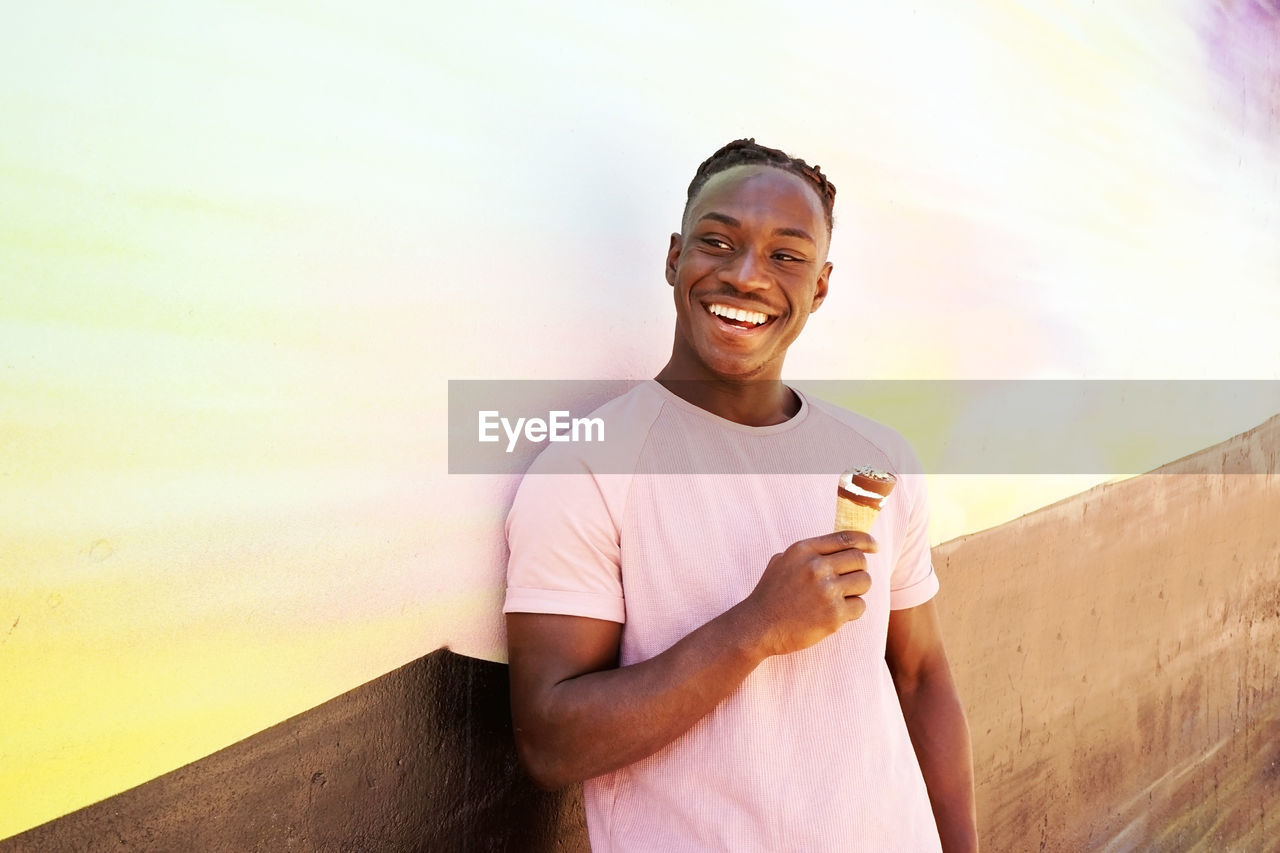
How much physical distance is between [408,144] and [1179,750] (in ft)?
13.2

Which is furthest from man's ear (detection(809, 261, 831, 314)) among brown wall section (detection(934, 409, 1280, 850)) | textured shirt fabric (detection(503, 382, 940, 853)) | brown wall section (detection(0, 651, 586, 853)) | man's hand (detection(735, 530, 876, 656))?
brown wall section (detection(934, 409, 1280, 850))

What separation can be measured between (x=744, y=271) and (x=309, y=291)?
73cm

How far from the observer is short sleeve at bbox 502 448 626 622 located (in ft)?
5.08

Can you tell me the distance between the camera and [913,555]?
6.44 ft

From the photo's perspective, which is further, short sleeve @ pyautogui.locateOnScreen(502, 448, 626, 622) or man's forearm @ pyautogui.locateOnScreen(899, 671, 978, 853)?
man's forearm @ pyautogui.locateOnScreen(899, 671, 978, 853)

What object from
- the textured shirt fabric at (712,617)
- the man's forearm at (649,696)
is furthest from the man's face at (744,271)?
the man's forearm at (649,696)

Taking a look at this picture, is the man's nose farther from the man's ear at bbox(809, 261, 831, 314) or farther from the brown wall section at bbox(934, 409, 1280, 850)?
the brown wall section at bbox(934, 409, 1280, 850)

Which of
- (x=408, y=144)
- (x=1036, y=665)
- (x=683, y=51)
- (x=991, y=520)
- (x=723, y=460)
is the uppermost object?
(x=683, y=51)

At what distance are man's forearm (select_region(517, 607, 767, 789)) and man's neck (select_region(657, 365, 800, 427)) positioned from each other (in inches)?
17.9

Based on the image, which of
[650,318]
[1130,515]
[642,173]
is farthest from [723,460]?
[1130,515]

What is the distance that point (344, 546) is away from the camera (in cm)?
159

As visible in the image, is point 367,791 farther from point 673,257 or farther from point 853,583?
point 673,257

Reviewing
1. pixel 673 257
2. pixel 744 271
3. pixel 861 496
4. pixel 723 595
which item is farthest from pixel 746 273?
pixel 723 595

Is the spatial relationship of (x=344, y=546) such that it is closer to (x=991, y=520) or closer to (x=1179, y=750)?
(x=991, y=520)
